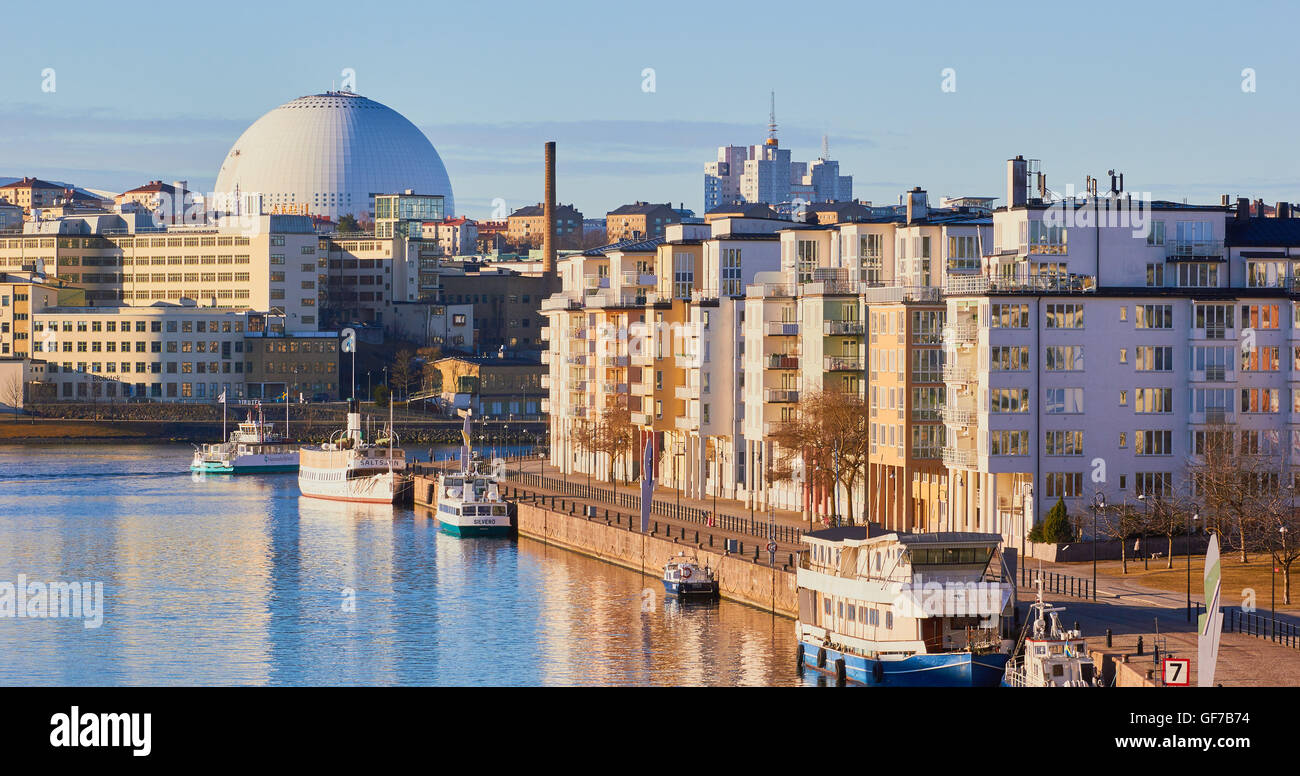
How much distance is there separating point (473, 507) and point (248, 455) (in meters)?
56.5

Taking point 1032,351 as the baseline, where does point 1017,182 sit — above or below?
above

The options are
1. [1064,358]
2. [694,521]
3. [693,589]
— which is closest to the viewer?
[693,589]

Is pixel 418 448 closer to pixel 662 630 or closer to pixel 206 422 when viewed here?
pixel 206 422

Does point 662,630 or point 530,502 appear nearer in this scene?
point 662,630

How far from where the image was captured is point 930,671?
54531 millimetres

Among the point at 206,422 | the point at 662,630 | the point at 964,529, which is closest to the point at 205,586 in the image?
the point at 662,630

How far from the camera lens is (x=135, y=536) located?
9850 cm

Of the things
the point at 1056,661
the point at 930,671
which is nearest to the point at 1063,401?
the point at 930,671

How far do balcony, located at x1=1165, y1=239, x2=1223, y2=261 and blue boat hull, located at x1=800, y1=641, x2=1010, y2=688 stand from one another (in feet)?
90.2

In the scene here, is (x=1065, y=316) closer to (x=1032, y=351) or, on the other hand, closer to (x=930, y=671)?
(x=1032, y=351)

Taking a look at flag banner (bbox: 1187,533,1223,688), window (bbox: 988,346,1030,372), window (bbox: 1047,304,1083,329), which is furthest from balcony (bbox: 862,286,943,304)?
flag banner (bbox: 1187,533,1223,688)

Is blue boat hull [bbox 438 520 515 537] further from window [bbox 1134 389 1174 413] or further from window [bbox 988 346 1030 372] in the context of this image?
window [bbox 1134 389 1174 413]
